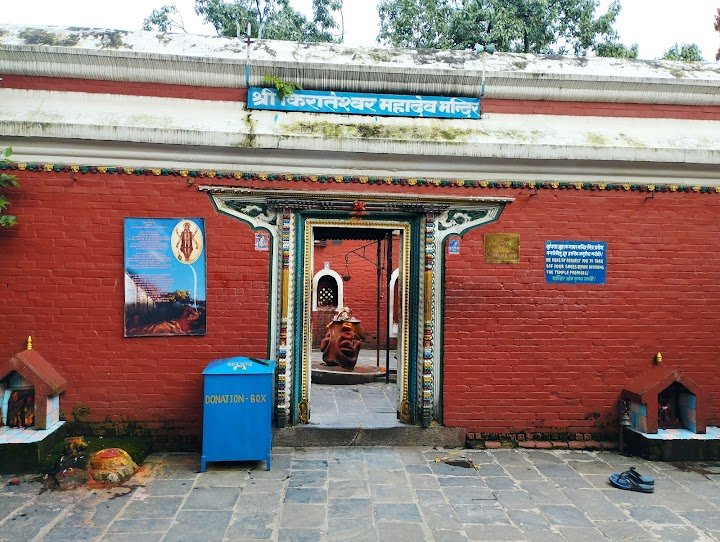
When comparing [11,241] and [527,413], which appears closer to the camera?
[11,241]

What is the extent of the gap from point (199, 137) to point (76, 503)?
12.4 feet

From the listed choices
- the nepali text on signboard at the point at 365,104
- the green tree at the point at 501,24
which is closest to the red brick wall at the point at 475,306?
the nepali text on signboard at the point at 365,104

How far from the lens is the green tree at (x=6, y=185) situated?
587 centimetres

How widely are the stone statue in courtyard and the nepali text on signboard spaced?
5.76 m

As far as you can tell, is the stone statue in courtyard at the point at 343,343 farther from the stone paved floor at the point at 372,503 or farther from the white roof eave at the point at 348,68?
the white roof eave at the point at 348,68

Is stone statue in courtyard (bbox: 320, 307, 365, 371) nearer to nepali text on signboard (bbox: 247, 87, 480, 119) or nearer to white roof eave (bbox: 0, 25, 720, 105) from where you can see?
nepali text on signboard (bbox: 247, 87, 480, 119)

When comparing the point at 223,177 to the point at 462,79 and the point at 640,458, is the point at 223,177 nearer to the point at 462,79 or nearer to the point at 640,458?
the point at 462,79

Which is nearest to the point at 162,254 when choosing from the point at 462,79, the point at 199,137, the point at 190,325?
the point at 190,325

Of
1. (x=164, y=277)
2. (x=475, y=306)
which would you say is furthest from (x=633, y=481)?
(x=164, y=277)

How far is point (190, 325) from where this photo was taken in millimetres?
6316

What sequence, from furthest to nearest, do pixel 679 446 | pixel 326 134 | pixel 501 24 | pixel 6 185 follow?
pixel 501 24 < pixel 326 134 < pixel 679 446 < pixel 6 185

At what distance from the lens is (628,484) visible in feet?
17.7

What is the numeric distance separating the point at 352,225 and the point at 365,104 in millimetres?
1506

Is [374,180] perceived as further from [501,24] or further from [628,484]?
[501,24]
